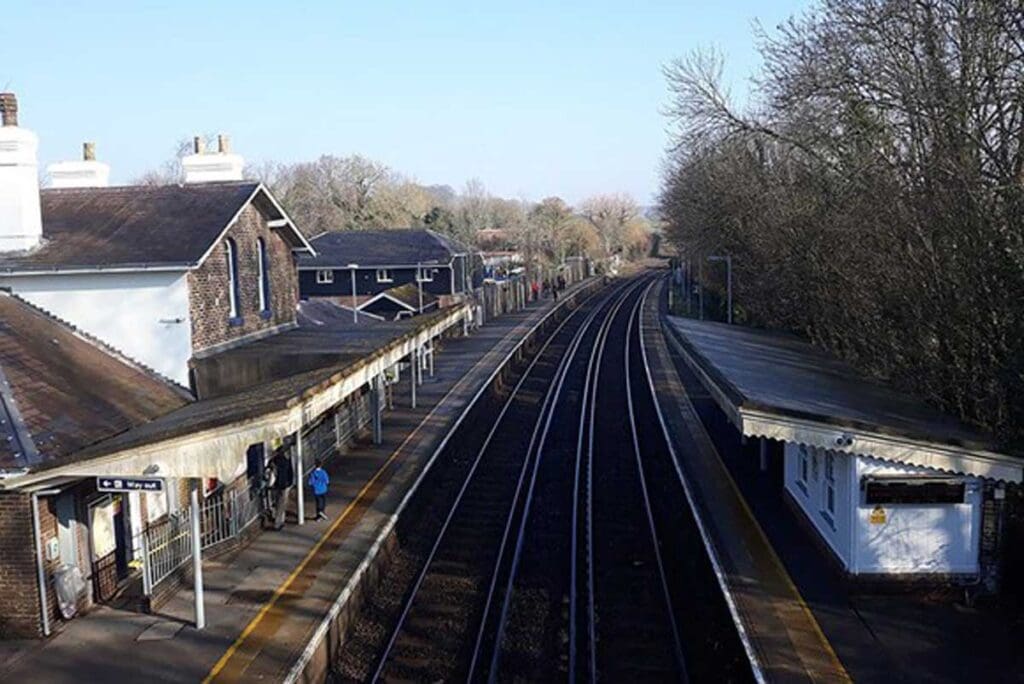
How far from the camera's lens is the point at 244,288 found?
60.4ft

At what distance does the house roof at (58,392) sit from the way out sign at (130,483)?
54 cm

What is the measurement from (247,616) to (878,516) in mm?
7356

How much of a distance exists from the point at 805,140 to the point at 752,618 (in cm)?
1674

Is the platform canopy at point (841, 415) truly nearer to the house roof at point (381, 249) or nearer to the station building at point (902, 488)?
the station building at point (902, 488)

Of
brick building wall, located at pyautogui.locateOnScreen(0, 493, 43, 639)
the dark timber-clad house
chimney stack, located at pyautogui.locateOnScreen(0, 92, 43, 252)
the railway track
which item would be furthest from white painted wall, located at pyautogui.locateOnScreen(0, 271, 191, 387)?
the dark timber-clad house

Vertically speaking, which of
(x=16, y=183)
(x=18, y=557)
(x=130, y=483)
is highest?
(x=16, y=183)

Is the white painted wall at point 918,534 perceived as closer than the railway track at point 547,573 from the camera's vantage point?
No

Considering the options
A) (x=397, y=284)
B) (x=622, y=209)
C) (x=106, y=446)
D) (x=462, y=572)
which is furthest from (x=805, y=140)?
(x=622, y=209)

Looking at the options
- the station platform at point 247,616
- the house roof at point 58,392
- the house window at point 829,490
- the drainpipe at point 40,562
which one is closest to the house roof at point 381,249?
the station platform at point 247,616

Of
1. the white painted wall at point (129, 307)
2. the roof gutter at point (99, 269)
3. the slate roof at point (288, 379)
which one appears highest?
the roof gutter at point (99, 269)

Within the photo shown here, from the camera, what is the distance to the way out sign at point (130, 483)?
10.8 meters

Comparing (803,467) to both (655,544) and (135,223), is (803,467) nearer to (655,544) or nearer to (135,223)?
(655,544)

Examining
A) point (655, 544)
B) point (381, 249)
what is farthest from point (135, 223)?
point (381, 249)

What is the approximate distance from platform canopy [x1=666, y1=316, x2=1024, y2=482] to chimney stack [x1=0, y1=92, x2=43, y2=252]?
11192mm
